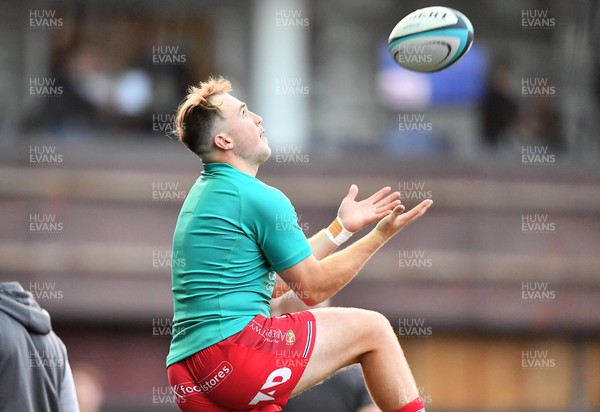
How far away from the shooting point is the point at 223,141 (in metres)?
6.23

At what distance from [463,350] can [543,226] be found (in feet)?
5.92

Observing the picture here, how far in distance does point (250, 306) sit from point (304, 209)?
779cm

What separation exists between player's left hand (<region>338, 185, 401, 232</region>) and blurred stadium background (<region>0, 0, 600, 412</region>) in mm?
6750

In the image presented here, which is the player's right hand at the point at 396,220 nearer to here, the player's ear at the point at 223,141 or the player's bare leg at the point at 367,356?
the player's bare leg at the point at 367,356

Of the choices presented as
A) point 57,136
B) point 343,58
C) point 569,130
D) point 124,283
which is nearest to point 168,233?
point 124,283

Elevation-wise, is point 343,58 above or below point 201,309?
above

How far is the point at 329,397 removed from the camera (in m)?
7.41

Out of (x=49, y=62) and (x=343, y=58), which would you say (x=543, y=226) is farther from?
(x=49, y=62)

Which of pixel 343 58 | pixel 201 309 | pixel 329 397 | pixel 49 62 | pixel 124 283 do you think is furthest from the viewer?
pixel 343 58

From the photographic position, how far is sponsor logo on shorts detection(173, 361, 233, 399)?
229 inches

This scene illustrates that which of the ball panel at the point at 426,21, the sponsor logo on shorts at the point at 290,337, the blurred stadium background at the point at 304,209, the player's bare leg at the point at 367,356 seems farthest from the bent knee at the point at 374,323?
the blurred stadium background at the point at 304,209

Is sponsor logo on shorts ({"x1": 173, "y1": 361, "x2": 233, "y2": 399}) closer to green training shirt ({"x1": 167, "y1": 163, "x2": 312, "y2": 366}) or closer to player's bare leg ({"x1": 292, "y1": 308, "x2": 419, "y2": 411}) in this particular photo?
green training shirt ({"x1": 167, "y1": 163, "x2": 312, "y2": 366})

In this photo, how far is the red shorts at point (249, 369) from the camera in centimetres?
584

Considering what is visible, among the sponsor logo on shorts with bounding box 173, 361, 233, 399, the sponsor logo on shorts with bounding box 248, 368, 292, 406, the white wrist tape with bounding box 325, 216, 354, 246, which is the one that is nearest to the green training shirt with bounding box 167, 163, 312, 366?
the sponsor logo on shorts with bounding box 173, 361, 233, 399
